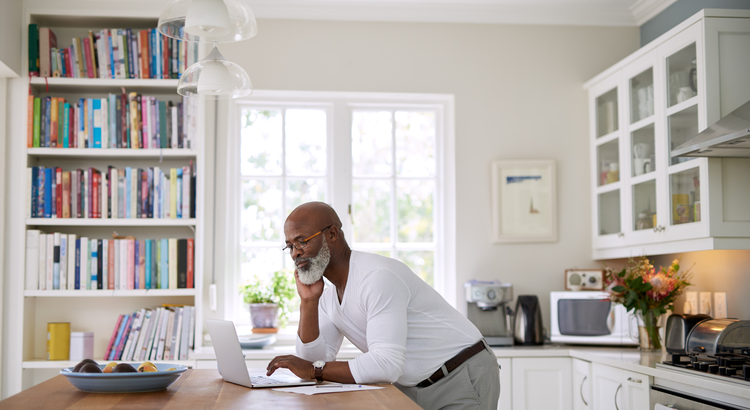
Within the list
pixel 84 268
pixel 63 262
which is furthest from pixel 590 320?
pixel 63 262

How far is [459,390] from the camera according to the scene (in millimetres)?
2025

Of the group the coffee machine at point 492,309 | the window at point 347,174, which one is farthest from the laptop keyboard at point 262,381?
the window at point 347,174

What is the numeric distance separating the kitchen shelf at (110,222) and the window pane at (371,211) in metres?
0.99

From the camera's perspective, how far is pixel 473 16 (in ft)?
13.0

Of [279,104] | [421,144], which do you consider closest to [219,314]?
[279,104]

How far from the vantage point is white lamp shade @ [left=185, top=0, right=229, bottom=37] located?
6.15 ft

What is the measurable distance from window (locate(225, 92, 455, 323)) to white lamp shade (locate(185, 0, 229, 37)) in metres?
1.96

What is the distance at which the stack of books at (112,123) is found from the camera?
3514mm

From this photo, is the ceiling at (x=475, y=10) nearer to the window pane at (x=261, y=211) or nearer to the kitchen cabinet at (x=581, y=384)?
the window pane at (x=261, y=211)

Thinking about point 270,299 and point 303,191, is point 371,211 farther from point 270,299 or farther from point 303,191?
point 270,299

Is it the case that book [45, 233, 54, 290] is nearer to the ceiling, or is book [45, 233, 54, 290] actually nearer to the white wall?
the white wall

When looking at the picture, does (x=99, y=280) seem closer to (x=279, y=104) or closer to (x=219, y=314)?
(x=219, y=314)

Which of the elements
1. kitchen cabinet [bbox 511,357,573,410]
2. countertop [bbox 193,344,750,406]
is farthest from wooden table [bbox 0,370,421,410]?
kitchen cabinet [bbox 511,357,573,410]

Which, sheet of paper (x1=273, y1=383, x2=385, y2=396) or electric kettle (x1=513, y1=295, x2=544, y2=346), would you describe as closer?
sheet of paper (x1=273, y1=383, x2=385, y2=396)
